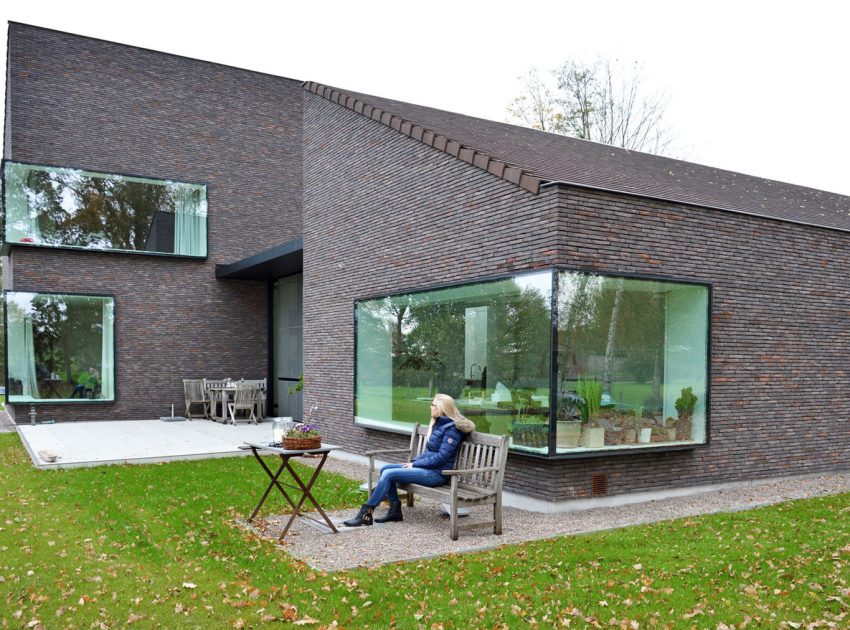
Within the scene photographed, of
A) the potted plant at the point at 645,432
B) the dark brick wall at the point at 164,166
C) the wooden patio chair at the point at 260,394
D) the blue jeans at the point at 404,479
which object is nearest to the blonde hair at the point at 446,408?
the blue jeans at the point at 404,479

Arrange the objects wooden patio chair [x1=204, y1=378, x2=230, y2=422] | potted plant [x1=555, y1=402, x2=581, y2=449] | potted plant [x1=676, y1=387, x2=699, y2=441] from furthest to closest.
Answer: wooden patio chair [x1=204, y1=378, x2=230, y2=422], potted plant [x1=676, y1=387, x2=699, y2=441], potted plant [x1=555, y1=402, x2=581, y2=449]

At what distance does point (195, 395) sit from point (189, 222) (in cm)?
426

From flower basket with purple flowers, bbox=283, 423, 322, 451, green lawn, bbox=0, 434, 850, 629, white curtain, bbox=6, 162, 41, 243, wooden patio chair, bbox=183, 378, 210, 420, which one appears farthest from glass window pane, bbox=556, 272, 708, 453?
white curtain, bbox=6, 162, 41, 243

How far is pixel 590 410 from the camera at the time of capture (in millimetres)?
8008

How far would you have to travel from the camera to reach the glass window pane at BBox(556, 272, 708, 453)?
7910 millimetres

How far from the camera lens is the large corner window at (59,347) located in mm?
16734

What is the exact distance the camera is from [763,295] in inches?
372

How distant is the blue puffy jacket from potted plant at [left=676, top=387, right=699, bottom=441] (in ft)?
9.30

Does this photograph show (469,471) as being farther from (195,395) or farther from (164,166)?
(164,166)

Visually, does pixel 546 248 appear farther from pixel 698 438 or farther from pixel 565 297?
pixel 698 438

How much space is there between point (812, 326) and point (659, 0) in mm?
5223

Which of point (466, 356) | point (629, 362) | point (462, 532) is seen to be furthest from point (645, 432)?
point (462, 532)

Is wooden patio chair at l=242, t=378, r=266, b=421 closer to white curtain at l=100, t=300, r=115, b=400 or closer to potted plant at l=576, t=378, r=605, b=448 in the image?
white curtain at l=100, t=300, r=115, b=400

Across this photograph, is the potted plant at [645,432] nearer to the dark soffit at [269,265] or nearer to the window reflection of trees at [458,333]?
the window reflection of trees at [458,333]
